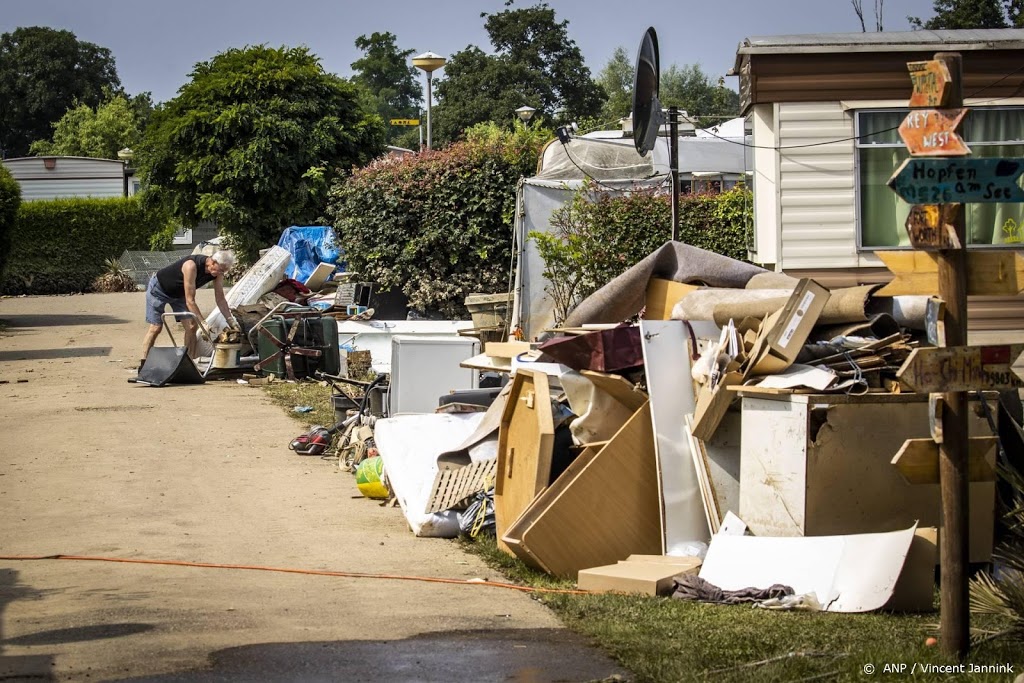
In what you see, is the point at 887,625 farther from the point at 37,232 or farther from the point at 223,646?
the point at 37,232

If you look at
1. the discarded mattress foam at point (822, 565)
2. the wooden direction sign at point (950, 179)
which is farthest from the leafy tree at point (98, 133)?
the wooden direction sign at point (950, 179)

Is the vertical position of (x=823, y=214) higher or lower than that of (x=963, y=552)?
higher

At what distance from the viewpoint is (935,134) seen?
4.67 meters

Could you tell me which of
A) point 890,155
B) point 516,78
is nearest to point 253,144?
point 890,155

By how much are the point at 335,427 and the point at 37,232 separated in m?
26.0

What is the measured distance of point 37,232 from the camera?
33125 mm

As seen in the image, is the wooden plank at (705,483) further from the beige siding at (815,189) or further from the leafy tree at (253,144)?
the leafy tree at (253,144)

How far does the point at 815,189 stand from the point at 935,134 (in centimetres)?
845

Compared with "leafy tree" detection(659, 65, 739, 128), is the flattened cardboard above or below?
below

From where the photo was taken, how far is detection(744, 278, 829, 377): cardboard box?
630 centimetres

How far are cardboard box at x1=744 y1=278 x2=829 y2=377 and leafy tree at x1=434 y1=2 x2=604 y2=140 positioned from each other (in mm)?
49289

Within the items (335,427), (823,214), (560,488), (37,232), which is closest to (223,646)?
(560,488)

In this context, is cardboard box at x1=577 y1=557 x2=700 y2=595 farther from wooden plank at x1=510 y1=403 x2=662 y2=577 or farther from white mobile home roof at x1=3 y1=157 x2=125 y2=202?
white mobile home roof at x1=3 y1=157 x2=125 y2=202

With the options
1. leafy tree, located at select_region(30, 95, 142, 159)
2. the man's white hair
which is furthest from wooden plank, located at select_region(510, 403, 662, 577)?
leafy tree, located at select_region(30, 95, 142, 159)
